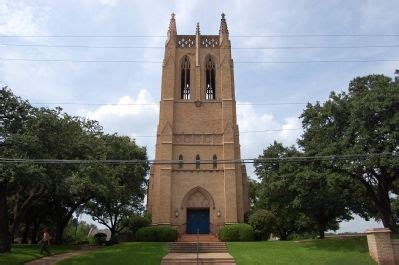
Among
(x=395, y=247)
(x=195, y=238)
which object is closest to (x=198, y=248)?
(x=195, y=238)

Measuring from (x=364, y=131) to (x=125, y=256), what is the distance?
1590cm

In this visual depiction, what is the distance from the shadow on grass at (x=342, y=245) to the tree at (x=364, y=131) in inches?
86.6

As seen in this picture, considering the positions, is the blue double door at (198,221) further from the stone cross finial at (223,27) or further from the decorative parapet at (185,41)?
the stone cross finial at (223,27)

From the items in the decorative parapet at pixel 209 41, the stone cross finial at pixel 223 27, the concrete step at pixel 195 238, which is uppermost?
the stone cross finial at pixel 223 27

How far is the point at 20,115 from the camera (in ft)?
79.3

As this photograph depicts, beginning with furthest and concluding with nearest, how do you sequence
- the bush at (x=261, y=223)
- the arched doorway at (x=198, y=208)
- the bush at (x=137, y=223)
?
the arched doorway at (x=198, y=208) → the bush at (x=137, y=223) → the bush at (x=261, y=223)

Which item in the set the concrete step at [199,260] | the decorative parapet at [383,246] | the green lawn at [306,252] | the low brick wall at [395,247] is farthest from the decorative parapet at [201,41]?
the low brick wall at [395,247]

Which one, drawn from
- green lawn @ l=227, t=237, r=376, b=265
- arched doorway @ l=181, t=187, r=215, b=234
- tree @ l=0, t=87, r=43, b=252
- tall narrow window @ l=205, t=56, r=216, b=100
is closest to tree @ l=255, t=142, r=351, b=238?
green lawn @ l=227, t=237, r=376, b=265

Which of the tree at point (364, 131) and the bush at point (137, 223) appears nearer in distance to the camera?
the tree at point (364, 131)

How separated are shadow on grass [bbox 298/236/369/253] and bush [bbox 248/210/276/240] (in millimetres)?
6848

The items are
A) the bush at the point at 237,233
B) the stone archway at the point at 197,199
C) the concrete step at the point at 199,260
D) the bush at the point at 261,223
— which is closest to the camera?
the concrete step at the point at 199,260

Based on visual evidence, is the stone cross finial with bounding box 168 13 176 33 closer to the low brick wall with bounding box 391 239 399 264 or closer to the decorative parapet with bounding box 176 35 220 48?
the decorative parapet with bounding box 176 35 220 48

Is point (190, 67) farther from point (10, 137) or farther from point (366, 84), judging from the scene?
point (10, 137)

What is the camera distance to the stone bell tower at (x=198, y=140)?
3619 cm
